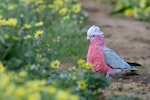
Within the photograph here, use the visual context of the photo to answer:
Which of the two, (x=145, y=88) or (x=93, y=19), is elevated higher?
(x=93, y=19)

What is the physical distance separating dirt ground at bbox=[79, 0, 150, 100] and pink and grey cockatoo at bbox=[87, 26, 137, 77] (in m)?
0.15

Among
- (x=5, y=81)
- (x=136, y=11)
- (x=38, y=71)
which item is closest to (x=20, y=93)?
(x=5, y=81)

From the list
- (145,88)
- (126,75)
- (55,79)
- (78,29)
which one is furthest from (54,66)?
(78,29)

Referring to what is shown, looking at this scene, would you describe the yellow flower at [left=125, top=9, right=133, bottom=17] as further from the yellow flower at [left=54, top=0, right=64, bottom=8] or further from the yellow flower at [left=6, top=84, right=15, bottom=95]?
the yellow flower at [left=6, top=84, right=15, bottom=95]

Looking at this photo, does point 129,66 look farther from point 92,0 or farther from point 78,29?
point 92,0

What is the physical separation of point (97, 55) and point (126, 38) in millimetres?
3390

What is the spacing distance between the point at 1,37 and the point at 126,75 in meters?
1.91

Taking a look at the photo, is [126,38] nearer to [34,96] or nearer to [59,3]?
[59,3]

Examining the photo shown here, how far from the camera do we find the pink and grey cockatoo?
19.5 feet

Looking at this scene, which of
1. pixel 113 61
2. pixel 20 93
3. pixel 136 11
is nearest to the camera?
pixel 20 93

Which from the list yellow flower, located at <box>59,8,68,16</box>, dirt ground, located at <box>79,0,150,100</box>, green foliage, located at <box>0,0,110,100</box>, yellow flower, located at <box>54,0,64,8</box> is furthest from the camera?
yellow flower, located at <box>54,0,64,8</box>

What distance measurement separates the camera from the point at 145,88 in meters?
5.86

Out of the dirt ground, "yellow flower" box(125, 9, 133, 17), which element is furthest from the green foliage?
"yellow flower" box(125, 9, 133, 17)

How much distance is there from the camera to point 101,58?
5938 mm
